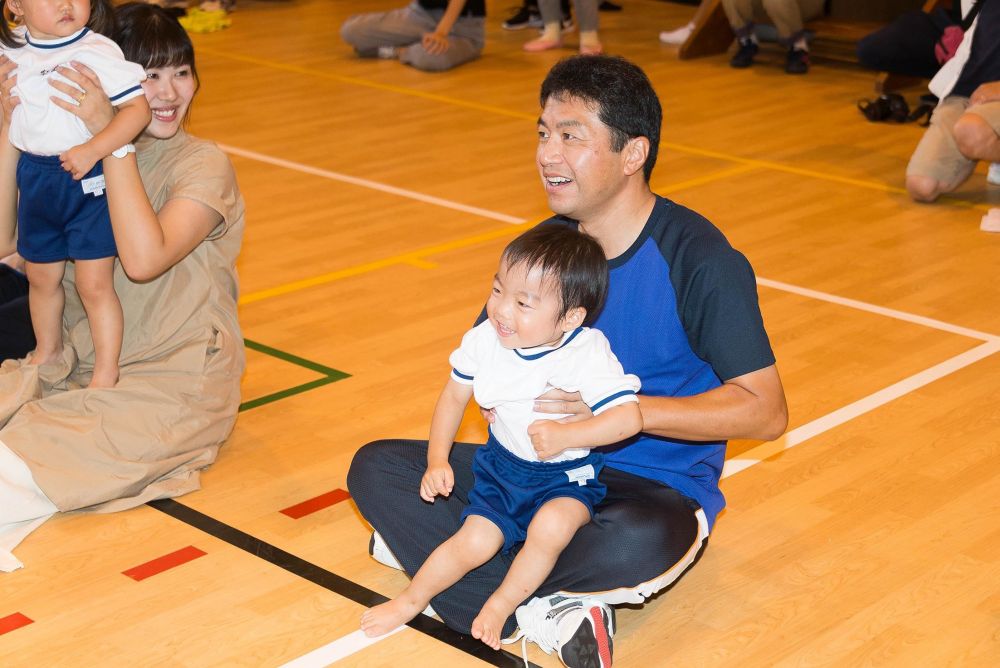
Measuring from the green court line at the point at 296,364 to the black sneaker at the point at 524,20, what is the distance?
18.7 ft

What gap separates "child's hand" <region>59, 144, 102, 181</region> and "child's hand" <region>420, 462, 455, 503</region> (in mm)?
1082

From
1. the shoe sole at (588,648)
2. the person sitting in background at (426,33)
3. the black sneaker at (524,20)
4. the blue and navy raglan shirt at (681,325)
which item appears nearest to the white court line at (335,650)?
the shoe sole at (588,648)

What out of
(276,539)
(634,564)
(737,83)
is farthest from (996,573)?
(737,83)

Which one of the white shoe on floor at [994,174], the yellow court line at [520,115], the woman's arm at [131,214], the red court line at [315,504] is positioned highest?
the woman's arm at [131,214]

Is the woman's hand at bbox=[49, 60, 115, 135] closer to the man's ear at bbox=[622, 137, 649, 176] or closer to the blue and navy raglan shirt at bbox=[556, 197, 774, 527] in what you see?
the blue and navy raglan shirt at bbox=[556, 197, 774, 527]

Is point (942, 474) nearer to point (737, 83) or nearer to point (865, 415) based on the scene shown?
point (865, 415)

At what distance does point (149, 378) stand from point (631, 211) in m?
1.21

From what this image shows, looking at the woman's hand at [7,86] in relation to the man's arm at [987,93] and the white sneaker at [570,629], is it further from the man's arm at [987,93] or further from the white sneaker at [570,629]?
the man's arm at [987,93]

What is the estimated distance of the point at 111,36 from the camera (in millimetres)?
3066

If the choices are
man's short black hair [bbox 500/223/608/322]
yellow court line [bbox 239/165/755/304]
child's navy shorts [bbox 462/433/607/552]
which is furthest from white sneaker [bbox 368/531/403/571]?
yellow court line [bbox 239/165/755/304]

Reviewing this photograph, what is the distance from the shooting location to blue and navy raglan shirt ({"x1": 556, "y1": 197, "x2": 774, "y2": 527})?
2414 mm

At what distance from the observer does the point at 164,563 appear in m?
2.72

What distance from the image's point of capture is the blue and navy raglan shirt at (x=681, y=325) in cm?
241

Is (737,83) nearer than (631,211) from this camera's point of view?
No
